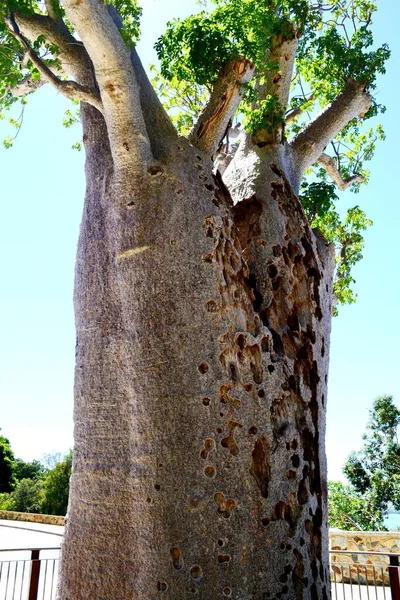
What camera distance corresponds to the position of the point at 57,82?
4.92m

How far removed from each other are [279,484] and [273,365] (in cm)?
82

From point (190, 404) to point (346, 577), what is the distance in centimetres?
636

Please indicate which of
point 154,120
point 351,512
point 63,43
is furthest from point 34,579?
point 351,512

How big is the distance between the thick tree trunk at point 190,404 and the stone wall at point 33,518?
1672cm

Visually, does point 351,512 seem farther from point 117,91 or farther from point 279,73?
point 117,91

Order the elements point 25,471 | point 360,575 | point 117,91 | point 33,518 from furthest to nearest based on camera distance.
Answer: point 25,471 → point 33,518 → point 360,575 → point 117,91

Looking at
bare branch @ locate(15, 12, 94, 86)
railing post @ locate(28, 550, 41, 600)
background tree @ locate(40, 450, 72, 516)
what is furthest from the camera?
background tree @ locate(40, 450, 72, 516)

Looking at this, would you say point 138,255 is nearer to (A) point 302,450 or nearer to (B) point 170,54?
(A) point 302,450

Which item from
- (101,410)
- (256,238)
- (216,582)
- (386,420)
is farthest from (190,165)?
(386,420)

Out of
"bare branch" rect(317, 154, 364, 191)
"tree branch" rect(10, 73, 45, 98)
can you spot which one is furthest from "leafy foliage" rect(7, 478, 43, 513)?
"tree branch" rect(10, 73, 45, 98)

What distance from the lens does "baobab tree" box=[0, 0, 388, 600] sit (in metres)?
3.90

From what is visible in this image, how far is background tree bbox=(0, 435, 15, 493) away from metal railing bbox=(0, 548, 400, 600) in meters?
22.4

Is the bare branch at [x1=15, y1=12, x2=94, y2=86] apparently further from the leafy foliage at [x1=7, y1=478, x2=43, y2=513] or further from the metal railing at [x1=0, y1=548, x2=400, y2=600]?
the leafy foliage at [x1=7, y1=478, x2=43, y2=513]

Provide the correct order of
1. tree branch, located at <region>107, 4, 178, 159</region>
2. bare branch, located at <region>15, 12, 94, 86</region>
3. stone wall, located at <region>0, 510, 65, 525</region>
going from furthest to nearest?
stone wall, located at <region>0, 510, 65, 525</region> → bare branch, located at <region>15, 12, 94, 86</region> → tree branch, located at <region>107, 4, 178, 159</region>
